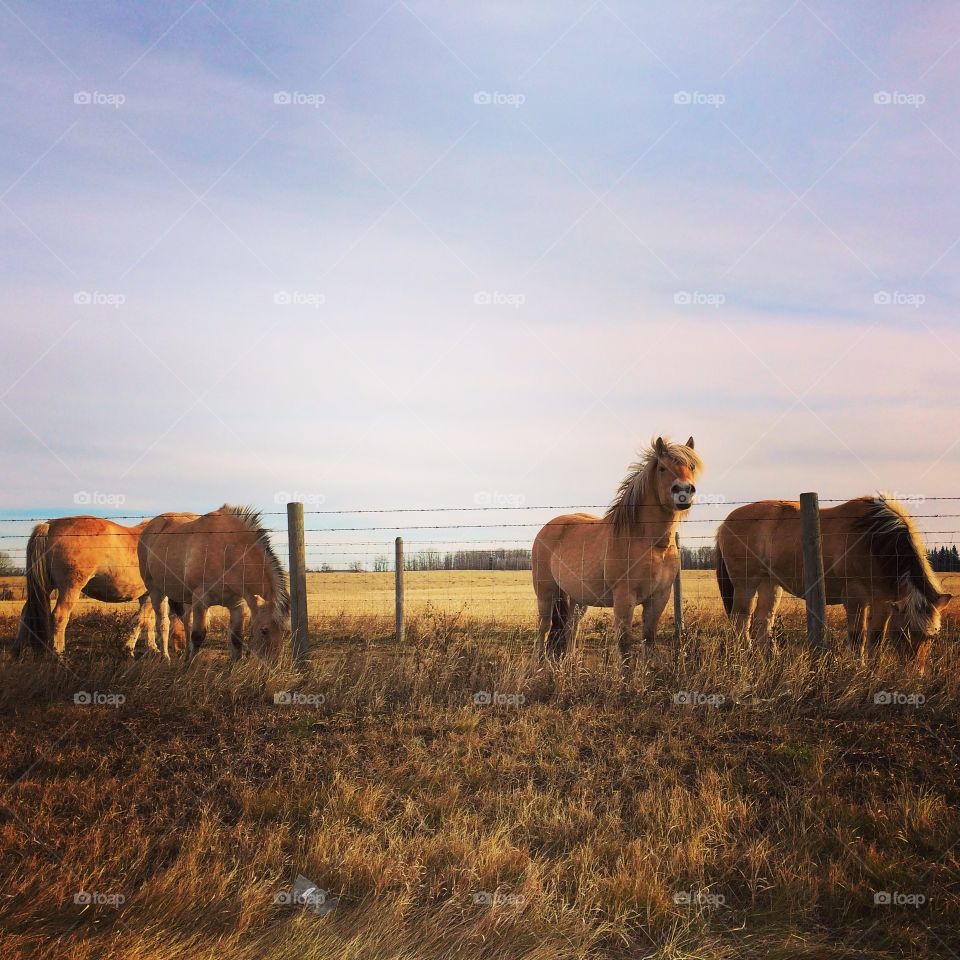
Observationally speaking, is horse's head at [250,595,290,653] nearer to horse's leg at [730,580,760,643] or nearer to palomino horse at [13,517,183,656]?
palomino horse at [13,517,183,656]

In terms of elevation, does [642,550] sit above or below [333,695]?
above

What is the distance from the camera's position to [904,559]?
373 inches

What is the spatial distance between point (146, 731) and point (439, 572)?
45690 mm

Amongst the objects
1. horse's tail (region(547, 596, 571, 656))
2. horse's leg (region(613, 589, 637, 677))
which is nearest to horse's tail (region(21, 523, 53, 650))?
horse's tail (region(547, 596, 571, 656))

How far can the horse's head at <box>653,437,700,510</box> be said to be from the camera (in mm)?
8609

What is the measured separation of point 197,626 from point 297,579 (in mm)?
2684

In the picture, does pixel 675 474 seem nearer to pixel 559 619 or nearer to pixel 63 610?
pixel 559 619

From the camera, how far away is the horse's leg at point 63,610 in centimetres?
1226

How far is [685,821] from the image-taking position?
5.19 m

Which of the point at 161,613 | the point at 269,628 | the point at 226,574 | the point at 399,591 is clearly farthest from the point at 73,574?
the point at 269,628

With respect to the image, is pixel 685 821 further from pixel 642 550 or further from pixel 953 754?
pixel 642 550

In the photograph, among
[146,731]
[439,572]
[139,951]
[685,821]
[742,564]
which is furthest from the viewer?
[439,572]

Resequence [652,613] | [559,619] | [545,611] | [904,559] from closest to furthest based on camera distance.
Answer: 1. [652,613]
2. [904,559]
3. [559,619]
4. [545,611]

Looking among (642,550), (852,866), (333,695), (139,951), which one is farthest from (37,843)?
(642,550)
